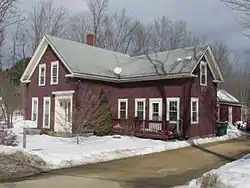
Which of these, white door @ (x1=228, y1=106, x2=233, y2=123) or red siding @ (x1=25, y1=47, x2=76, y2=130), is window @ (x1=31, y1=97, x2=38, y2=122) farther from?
white door @ (x1=228, y1=106, x2=233, y2=123)

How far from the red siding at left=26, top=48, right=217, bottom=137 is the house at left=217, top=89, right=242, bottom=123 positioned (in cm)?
946

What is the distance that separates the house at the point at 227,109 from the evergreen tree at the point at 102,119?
14.8 m

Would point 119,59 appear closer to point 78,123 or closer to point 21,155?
point 78,123

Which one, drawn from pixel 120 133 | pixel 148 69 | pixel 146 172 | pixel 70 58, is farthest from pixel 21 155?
pixel 148 69

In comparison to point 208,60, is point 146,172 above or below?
below

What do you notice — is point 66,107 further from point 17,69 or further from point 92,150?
point 17,69

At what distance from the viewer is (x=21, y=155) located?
41.3 feet

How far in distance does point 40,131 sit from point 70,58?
18.2ft

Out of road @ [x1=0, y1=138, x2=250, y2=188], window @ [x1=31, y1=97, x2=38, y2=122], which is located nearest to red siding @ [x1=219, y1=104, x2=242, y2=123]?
window @ [x1=31, y1=97, x2=38, y2=122]

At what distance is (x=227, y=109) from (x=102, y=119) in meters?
18.6

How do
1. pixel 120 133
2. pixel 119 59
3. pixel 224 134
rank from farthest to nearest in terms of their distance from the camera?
pixel 119 59
pixel 224 134
pixel 120 133

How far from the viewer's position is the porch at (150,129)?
72.2 feet

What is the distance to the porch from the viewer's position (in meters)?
22.0

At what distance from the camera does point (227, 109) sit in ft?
122
